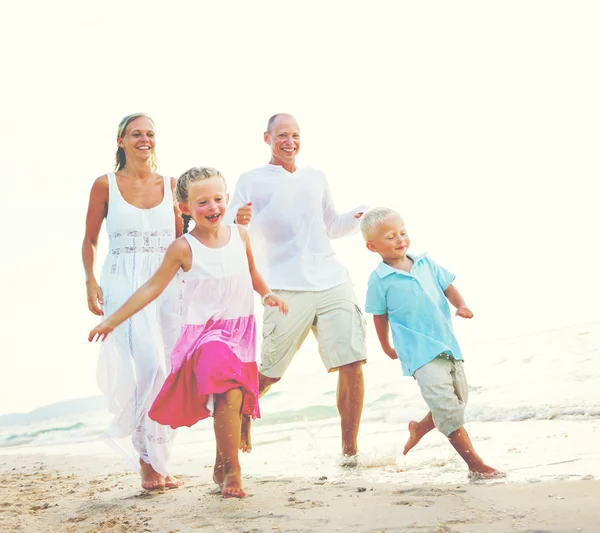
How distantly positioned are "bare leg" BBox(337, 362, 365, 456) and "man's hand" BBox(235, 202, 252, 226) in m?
1.11

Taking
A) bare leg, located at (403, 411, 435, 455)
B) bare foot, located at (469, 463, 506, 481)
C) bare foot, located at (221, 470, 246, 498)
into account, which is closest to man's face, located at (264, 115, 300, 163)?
bare leg, located at (403, 411, 435, 455)

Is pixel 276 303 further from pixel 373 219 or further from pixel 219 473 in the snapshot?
pixel 219 473

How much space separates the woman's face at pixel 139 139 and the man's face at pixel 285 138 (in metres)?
0.87

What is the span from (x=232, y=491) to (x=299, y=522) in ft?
2.41

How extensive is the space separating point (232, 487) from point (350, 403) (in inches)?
49.9

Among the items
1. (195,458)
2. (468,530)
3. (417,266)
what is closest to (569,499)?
(468,530)

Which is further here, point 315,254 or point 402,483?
point 315,254

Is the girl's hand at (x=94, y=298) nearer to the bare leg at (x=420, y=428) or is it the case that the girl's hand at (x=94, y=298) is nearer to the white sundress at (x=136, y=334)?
the white sundress at (x=136, y=334)

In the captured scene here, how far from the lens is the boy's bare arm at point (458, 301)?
14.4ft

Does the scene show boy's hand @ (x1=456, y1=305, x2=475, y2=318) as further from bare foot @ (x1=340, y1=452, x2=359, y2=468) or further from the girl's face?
the girl's face

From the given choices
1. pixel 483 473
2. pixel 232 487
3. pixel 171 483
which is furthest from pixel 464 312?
pixel 171 483

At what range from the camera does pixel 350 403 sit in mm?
5184

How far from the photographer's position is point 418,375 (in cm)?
435

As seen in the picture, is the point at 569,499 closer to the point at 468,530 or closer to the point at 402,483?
the point at 468,530
